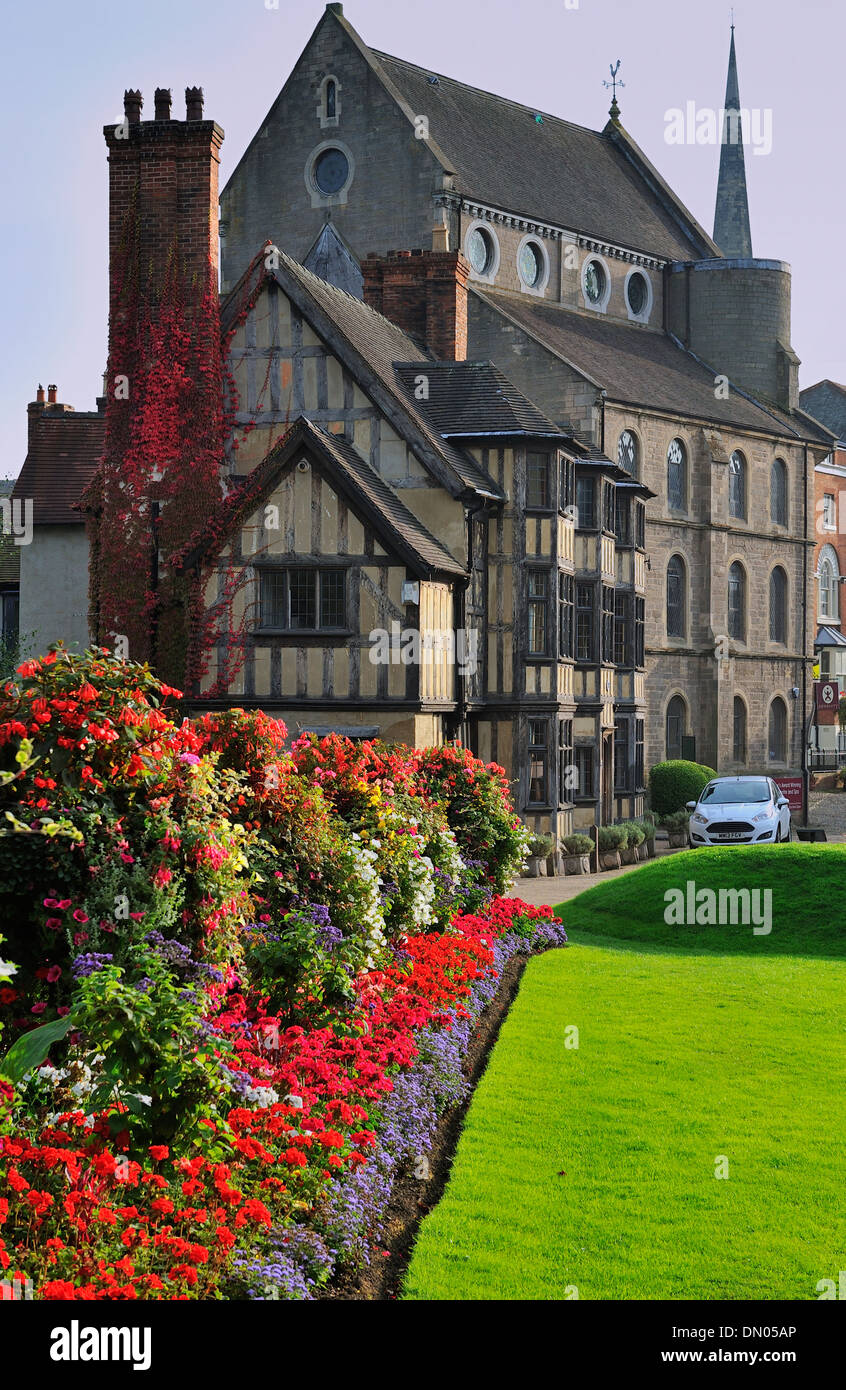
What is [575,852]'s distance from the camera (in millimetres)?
28594

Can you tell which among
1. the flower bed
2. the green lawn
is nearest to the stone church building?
the green lawn

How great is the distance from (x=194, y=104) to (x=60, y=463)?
10807mm

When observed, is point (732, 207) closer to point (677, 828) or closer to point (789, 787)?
point (677, 828)

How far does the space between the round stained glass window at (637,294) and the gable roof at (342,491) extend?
29.1 meters

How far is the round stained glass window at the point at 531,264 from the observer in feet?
146

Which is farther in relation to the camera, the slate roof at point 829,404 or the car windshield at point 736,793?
the slate roof at point 829,404

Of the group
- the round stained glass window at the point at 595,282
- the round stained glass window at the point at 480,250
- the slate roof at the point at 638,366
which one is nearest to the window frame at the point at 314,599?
the slate roof at the point at 638,366

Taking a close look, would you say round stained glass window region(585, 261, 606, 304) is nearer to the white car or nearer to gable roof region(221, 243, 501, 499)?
gable roof region(221, 243, 501, 499)

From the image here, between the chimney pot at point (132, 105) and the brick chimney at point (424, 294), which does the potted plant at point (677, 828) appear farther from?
the chimney pot at point (132, 105)

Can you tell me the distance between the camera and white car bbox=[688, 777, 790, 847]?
27.7 m

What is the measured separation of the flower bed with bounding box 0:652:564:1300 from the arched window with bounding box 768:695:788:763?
123 feet

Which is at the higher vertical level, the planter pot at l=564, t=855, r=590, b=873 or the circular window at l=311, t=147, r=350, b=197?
the circular window at l=311, t=147, r=350, b=197

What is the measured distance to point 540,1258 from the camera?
711 cm

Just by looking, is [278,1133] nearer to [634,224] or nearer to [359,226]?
[359,226]
